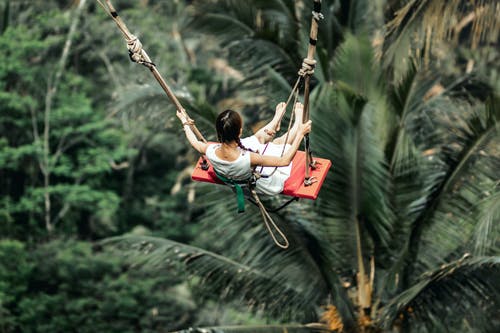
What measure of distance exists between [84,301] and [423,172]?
11.5 m

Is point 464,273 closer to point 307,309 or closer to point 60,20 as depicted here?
point 307,309

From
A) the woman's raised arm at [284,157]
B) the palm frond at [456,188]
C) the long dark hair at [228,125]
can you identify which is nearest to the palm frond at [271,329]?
the palm frond at [456,188]

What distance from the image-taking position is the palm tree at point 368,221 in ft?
23.3

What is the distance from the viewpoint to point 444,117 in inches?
372

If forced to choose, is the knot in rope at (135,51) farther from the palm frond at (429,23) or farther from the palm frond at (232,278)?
the palm frond at (232,278)

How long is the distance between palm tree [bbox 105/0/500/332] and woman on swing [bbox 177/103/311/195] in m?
1.09

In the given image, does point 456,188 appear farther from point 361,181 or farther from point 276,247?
point 276,247

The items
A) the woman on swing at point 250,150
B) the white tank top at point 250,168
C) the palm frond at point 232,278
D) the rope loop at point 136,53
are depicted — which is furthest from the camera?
the palm frond at point 232,278

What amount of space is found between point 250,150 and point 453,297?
8.73 feet

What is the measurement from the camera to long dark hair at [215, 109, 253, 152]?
17.1 feet

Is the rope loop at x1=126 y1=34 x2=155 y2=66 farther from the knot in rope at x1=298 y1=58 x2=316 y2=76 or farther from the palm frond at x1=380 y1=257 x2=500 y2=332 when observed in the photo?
the palm frond at x1=380 y1=257 x2=500 y2=332

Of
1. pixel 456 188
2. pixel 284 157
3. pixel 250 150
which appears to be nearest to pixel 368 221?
pixel 456 188

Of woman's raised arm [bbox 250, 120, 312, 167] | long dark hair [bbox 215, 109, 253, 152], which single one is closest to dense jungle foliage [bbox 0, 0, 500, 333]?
woman's raised arm [bbox 250, 120, 312, 167]

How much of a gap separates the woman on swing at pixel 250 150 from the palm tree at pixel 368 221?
109cm
